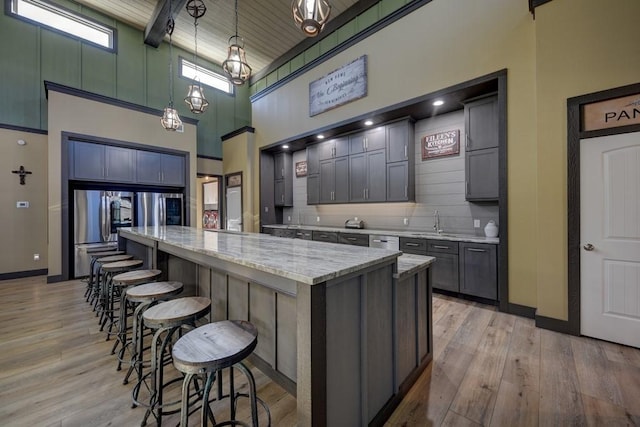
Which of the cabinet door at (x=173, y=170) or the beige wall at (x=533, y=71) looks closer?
the beige wall at (x=533, y=71)

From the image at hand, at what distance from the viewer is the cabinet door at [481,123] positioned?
3.43 m

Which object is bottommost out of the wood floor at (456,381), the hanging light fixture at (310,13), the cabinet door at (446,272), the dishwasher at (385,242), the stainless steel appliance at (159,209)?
the wood floor at (456,381)

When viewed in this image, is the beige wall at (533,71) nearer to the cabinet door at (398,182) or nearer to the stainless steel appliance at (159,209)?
the cabinet door at (398,182)

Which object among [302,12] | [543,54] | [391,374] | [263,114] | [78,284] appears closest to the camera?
[391,374]

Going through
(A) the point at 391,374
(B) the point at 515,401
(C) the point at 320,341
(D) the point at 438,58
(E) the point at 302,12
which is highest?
(D) the point at 438,58

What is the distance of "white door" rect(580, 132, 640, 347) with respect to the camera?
2.31m

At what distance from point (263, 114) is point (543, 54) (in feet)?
18.2

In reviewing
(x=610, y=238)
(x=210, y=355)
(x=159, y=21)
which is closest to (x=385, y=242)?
(x=610, y=238)

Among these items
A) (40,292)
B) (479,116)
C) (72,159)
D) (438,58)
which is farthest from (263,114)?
(40,292)

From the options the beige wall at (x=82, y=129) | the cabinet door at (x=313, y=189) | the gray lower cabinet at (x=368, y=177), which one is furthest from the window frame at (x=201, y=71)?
the gray lower cabinet at (x=368, y=177)

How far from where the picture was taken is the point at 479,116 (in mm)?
3557

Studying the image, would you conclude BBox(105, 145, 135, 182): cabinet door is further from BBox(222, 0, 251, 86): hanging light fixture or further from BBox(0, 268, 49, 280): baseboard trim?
BBox(222, 0, 251, 86): hanging light fixture

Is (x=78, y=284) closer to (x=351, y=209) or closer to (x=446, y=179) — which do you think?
(x=351, y=209)

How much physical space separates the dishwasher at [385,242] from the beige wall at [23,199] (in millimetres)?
6256
